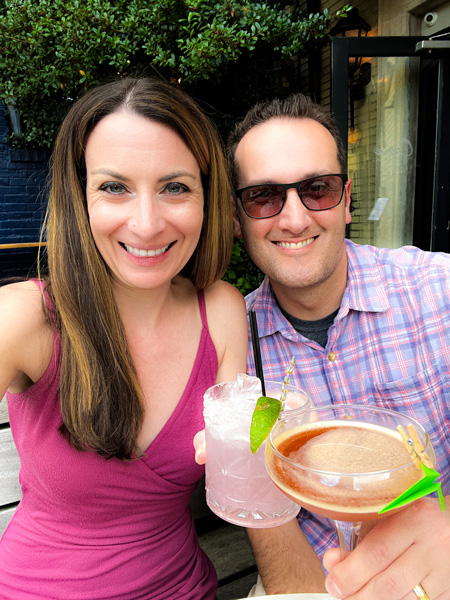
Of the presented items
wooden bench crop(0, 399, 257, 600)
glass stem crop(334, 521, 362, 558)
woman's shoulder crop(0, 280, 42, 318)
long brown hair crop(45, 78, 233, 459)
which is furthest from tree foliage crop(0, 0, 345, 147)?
glass stem crop(334, 521, 362, 558)

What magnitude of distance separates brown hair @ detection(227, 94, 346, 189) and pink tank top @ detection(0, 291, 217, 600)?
1.12m

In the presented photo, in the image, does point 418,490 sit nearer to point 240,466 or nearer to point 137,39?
point 240,466

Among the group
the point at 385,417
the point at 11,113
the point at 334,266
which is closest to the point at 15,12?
the point at 11,113

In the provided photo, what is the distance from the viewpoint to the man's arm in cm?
148

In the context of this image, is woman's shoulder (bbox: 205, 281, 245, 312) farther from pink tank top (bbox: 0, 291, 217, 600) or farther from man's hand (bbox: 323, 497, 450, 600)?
man's hand (bbox: 323, 497, 450, 600)

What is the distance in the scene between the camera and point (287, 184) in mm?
1816

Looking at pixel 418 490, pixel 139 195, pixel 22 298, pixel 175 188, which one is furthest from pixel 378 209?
pixel 418 490

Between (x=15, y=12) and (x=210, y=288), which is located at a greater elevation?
(x=15, y=12)

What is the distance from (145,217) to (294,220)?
2.20 ft

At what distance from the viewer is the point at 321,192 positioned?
187 cm

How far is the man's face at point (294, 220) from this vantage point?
1827 mm

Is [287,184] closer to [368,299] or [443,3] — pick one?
[368,299]

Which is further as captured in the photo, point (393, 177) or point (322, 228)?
point (393, 177)

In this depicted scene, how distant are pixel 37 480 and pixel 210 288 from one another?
90 cm
